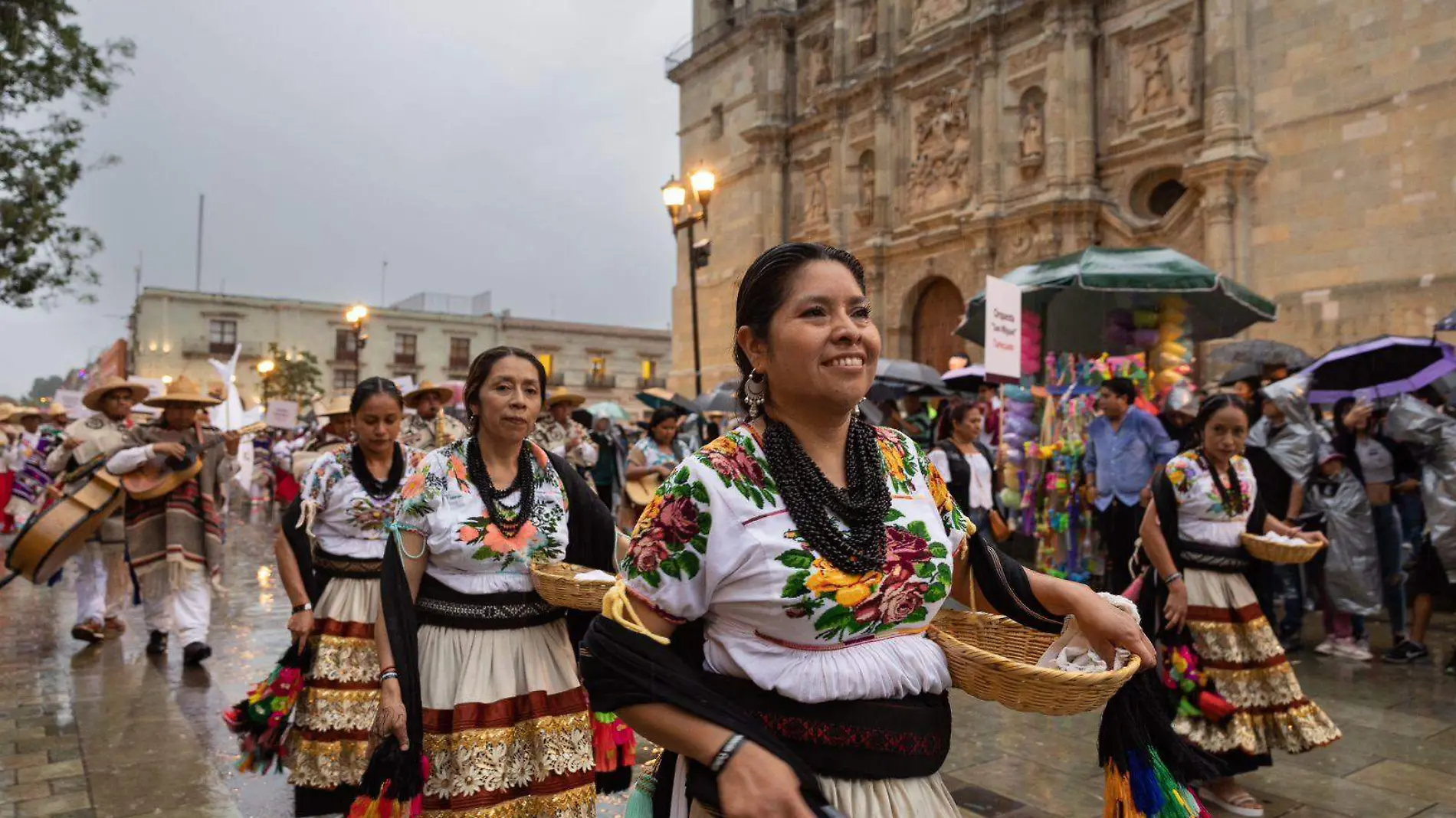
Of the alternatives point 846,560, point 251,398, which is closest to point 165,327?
point 251,398

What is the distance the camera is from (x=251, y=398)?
54.2 metres

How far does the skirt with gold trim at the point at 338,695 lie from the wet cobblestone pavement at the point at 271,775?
0.56 metres

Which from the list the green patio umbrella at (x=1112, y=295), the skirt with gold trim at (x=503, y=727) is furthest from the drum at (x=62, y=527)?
the green patio umbrella at (x=1112, y=295)

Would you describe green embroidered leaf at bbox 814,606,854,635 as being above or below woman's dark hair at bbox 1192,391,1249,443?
below

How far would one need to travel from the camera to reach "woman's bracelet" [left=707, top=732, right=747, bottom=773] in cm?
166

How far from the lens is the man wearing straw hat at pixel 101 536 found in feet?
27.8

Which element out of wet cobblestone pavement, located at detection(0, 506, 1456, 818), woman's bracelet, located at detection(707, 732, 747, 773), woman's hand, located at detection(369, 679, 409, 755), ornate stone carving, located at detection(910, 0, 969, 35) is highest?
ornate stone carving, located at detection(910, 0, 969, 35)

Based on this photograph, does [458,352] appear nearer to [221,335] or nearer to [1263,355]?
[221,335]

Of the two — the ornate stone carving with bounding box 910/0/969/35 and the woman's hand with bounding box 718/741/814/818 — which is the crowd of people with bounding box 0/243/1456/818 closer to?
the woman's hand with bounding box 718/741/814/818

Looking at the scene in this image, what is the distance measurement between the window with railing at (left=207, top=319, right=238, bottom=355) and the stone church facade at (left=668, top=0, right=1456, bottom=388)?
3440 cm

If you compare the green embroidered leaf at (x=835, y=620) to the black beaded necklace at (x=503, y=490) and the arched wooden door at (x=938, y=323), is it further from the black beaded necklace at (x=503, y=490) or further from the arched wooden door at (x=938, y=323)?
the arched wooden door at (x=938, y=323)

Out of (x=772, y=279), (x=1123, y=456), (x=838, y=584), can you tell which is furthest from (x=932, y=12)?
(x=838, y=584)

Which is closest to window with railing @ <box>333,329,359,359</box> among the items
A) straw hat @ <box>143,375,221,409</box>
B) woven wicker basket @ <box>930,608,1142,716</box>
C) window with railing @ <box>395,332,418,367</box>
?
window with railing @ <box>395,332,418,367</box>

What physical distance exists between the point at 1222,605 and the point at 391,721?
13.1 ft
